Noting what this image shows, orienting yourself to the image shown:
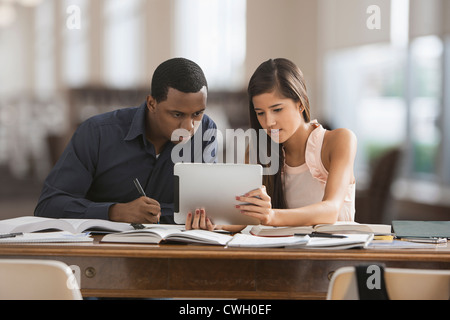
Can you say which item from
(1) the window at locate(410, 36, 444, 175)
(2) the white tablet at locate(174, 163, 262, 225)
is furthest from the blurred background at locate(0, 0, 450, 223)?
(2) the white tablet at locate(174, 163, 262, 225)

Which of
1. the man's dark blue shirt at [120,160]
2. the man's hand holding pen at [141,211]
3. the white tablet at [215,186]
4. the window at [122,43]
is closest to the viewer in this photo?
the white tablet at [215,186]

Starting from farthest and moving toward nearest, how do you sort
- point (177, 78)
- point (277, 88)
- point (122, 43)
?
1. point (122, 43)
2. point (177, 78)
3. point (277, 88)

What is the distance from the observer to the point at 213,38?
8117 millimetres

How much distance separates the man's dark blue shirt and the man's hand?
29cm

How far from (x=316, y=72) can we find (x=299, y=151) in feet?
15.8

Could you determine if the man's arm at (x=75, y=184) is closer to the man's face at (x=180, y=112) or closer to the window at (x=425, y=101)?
the man's face at (x=180, y=112)

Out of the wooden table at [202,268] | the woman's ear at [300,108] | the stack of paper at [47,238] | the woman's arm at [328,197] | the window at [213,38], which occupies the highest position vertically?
the window at [213,38]

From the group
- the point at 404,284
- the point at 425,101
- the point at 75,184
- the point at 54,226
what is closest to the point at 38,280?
the point at 54,226

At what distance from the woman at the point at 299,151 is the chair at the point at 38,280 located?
0.76 meters

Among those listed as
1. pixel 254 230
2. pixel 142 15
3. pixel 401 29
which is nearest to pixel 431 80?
pixel 401 29

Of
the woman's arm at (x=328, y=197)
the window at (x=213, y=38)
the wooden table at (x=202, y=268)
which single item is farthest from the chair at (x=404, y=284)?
the window at (x=213, y=38)

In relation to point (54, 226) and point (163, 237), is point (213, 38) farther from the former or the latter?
point (163, 237)

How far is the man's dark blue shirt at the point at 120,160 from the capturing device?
7.17ft
